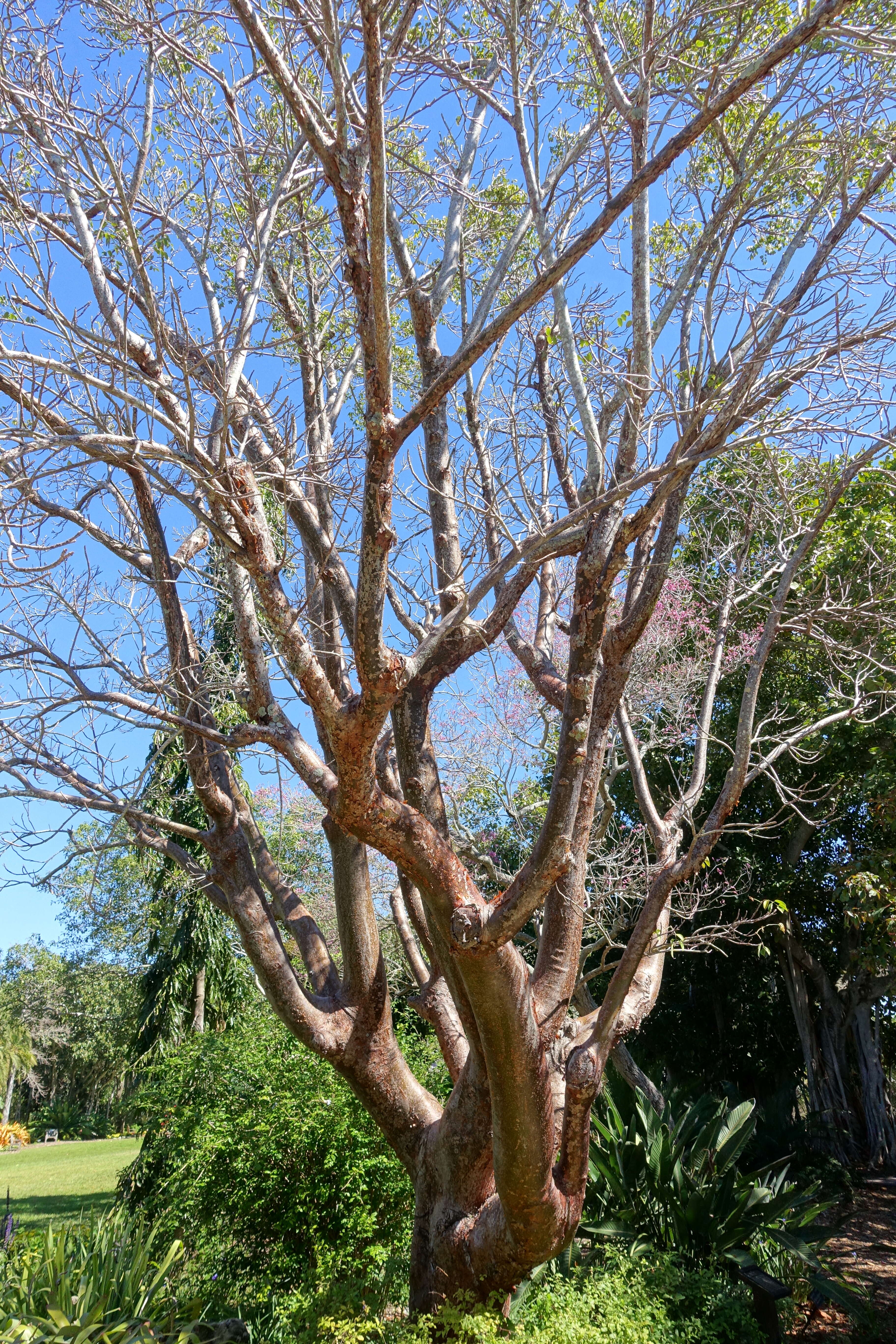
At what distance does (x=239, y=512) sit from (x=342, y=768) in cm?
99

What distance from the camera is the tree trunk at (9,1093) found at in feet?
84.5

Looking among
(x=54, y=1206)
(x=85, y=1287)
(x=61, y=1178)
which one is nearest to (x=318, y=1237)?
(x=85, y=1287)

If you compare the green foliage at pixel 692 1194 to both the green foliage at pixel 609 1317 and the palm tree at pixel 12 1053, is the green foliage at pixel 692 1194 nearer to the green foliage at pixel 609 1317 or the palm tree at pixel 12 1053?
the green foliage at pixel 609 1317

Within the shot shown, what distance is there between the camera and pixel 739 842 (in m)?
11.0

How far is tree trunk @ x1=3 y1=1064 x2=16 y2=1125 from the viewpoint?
84.5 ft

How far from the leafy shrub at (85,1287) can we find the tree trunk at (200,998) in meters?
7.31

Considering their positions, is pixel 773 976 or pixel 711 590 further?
pixel 773 976

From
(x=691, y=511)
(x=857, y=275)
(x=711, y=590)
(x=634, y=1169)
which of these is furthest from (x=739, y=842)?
(x=857, y=275)

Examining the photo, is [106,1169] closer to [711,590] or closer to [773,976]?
[773,976]

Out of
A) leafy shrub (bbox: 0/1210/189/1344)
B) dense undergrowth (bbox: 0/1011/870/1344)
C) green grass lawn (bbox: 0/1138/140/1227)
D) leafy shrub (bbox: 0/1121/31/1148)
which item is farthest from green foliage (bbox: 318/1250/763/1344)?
leafy shrub (bbox: 0/1121/31/1148)

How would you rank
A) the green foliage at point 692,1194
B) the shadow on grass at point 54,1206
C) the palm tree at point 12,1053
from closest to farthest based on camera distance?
1. the green foliage at point 692,1194
2. the shadow on grass at point 54,1206
3. the palm tree at point 12,1053

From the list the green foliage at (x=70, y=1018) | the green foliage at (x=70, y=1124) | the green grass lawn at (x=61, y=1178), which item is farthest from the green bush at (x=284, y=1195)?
the green foliage at (x=70, y=1124)

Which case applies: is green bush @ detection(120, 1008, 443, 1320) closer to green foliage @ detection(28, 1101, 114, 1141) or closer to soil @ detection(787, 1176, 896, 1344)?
soil @ detection(787, 1176, 896, 1344)

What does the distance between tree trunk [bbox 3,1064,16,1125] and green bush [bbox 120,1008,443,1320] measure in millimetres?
23301
